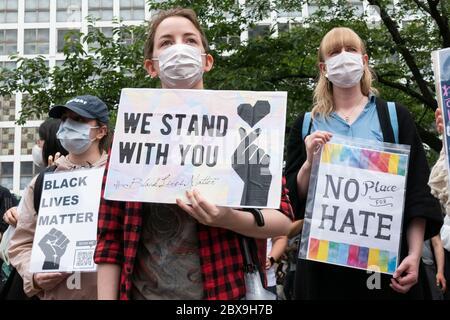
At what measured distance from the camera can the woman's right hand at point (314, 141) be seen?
286cm

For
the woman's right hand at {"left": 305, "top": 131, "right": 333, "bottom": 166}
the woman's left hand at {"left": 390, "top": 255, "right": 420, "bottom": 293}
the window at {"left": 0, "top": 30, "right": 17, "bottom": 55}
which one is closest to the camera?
the woman's left hand at {"left": 390, "top": 255, "right": 420, "bottom": 293}

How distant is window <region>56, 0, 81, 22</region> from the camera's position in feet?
173

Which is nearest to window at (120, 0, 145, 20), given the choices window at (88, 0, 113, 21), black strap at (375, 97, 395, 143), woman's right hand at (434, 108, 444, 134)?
window at (88, 0, 113, 21)

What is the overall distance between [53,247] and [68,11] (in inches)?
2081

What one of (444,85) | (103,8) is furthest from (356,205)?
(103,8)

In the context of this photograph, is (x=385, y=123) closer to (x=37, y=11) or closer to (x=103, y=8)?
(x=103, y=8)

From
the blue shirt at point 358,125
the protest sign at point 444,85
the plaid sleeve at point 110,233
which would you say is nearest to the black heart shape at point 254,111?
the plaid sleeve at point 110,233

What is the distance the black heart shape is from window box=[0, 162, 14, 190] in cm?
5286

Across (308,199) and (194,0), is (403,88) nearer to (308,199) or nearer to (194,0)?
(194,0)

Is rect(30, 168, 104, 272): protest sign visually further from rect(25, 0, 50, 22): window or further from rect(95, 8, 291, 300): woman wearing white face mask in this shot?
rect(25, 0, 50, 22): window

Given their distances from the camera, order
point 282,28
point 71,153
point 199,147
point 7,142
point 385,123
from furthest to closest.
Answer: point 7,142, point 282,28, point 71,153, point 385,123, point 199,147

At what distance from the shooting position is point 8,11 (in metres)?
53.4

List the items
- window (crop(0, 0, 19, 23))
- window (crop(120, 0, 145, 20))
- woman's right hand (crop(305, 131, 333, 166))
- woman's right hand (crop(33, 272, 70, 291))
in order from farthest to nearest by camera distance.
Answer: window (crop(0, 0, 19, 23)) → window (crop(120, 0, 145, 20)) → woman's right hand (crop(33, 272, 70, 291)) → woman's right hand (crop(305, 131, 333, 166))
